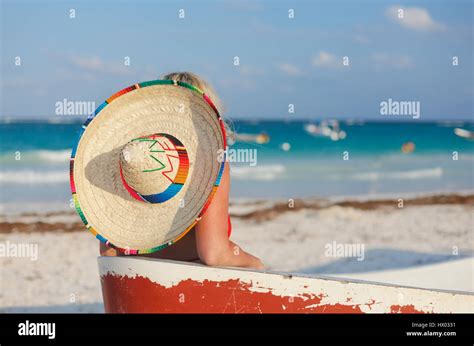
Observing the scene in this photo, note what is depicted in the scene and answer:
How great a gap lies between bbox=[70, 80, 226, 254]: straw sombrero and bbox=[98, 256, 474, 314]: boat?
11cm

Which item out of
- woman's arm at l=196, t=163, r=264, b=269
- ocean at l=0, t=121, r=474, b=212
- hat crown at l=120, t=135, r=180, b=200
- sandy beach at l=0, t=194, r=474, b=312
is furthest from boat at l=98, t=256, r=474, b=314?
ocean at l=0, t=121, r=474, b=212

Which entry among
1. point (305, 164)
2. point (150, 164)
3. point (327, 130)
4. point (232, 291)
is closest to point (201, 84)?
point (150, 164)

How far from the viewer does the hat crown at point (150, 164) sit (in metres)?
2.90

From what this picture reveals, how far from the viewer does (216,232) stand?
2.91 metres

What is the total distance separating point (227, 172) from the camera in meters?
2.97

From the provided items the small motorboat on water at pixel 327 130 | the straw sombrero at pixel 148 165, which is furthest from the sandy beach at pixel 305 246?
the small motorboat on water at pixel 327 130

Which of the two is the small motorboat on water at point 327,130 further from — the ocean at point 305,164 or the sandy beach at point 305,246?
the sandy beach at point 305,246

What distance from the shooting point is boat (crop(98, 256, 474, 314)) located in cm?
295

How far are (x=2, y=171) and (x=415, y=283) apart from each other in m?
15.5

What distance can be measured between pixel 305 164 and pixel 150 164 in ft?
63.9

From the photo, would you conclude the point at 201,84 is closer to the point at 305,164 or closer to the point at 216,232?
the point at 216,232

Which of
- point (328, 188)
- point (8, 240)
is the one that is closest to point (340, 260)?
point (8, 240)
